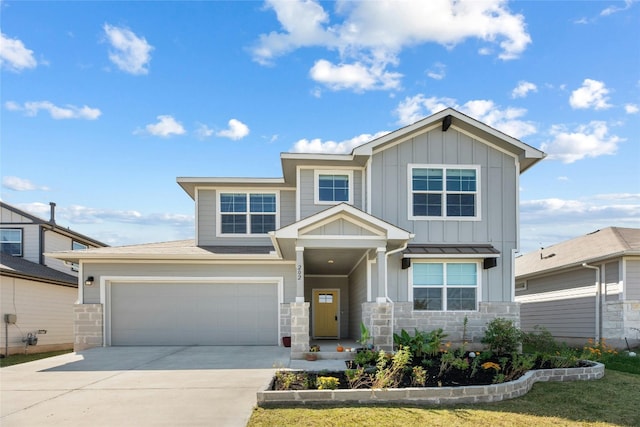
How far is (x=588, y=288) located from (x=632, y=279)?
5.98ft

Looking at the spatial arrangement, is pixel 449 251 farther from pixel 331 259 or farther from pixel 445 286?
pixel 331 259

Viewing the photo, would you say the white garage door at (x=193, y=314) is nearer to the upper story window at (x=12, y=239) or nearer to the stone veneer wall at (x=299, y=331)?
the stone veneer wall at (x=299, y=331)

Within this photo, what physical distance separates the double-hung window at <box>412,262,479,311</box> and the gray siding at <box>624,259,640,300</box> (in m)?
4.98

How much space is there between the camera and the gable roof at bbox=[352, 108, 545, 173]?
12.5 m

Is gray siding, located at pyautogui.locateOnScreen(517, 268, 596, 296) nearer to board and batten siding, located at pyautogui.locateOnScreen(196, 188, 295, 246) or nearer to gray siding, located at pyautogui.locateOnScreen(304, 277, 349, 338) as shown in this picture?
gray siding, located at pyautogui.locateOnScreen(304, 277, 349, 338)

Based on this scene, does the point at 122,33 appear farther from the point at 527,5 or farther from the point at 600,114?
the point at 600,114

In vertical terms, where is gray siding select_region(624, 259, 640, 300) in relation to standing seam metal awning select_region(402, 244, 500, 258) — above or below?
below

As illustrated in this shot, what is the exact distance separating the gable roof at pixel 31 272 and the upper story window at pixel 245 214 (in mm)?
6911

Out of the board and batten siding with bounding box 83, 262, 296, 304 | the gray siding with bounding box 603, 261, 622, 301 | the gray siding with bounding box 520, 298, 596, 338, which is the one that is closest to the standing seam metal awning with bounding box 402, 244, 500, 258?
the board and batten siding with bounding box 83, 262, 296, 304

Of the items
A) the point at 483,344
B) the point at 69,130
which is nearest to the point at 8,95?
the point at 69,130

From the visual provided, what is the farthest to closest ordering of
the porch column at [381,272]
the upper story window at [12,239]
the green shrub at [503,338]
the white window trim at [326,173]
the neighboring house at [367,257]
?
the upper story window at [12,239] < the white window trim at [326,173] < the neighboring house at [367,257] < the green shrub at [503,338] < the porch column at [381,272]

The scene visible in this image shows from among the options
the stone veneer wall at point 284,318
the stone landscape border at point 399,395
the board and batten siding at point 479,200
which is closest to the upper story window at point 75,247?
the stone veneer wall at point 284,318

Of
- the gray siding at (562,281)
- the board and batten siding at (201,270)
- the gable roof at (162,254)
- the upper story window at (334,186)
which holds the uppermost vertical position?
the upper story window at (334,186)

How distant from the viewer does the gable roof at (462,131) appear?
1247 centimetres
